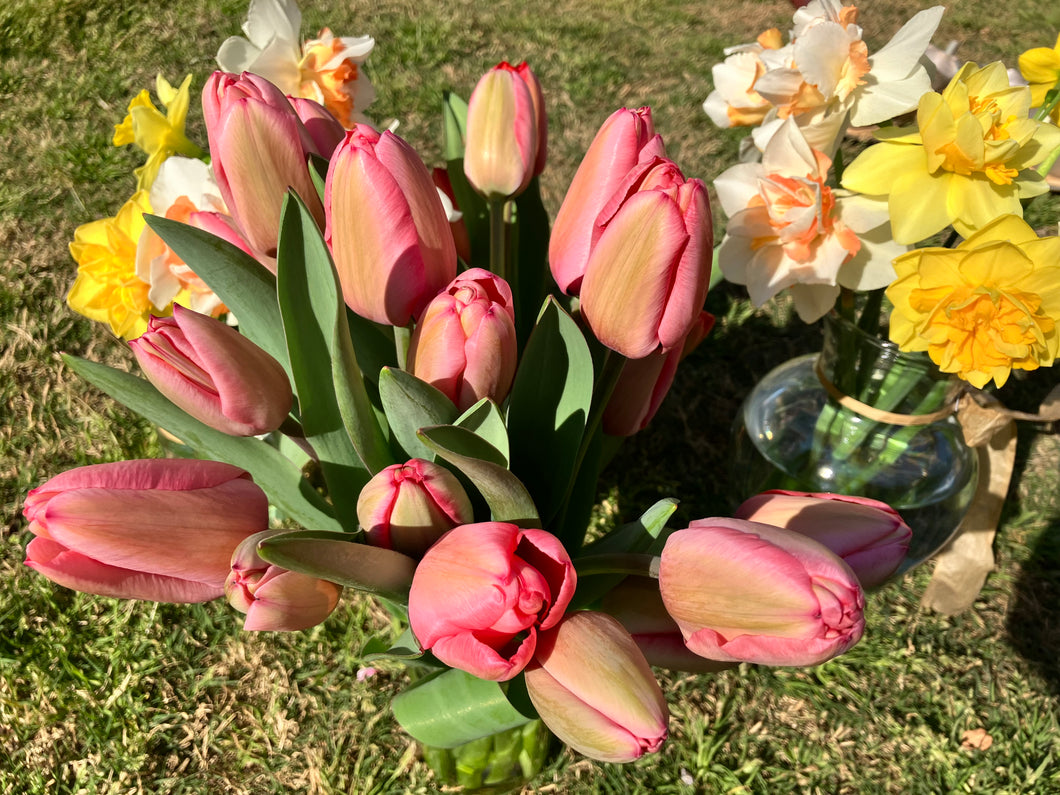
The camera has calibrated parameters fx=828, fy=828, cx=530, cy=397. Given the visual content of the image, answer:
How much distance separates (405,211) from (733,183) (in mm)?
366

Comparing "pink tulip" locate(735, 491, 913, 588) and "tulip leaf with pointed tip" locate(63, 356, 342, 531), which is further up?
"tulip leaf with pointed tip" locate(63, 356, 342, 531)

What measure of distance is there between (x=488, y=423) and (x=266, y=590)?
160 mm

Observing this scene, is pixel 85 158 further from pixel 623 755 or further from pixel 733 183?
pixel 623 755

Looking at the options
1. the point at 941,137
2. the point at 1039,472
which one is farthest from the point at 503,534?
the point at 1039,472

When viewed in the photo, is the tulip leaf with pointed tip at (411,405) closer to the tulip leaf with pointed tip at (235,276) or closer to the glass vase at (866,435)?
the tulip leaf with pointed tip at (235,276)

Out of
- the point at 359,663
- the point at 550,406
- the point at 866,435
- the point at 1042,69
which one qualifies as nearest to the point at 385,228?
the point at 550,406

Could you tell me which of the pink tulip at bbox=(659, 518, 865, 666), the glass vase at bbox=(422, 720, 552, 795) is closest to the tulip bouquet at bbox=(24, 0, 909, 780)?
the pink tulip at bbox=(659, 518, 865, 666)

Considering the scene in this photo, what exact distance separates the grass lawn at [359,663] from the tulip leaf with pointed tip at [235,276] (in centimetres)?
39

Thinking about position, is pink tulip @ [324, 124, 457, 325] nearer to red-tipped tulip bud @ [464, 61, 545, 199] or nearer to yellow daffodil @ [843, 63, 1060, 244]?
red-tipped tulip bud @ [464, 61, 545, 199]

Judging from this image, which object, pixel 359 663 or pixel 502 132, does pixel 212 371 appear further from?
pixel 359 663

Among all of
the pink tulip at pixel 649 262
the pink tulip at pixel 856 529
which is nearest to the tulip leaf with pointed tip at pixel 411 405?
the pink tulip at pixel 649 262

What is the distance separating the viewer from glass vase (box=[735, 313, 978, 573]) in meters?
0.87

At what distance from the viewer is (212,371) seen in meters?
0.48

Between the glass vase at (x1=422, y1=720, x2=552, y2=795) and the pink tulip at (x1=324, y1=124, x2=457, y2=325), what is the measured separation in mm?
501
